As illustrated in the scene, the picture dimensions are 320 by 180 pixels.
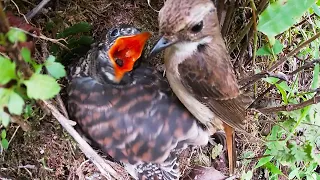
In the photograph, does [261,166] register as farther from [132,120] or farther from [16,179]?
[16,179]

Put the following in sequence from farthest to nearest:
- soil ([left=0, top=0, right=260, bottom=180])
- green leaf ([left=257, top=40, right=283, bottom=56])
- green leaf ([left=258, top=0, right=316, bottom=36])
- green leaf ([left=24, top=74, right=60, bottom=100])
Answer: green leaf ([left=257, top=40, right=283, bottom=56]) < soil ([left=0, top=0, right=260, bottom=180]) < green leaf ([left=258, top=0, right=316, bottom=36]) < green leaf ([left=24, top=74, right=60, bottom=100])

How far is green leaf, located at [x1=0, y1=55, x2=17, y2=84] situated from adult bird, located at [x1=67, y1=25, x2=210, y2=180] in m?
0.90

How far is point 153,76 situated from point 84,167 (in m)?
0.50

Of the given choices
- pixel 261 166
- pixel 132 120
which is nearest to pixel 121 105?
pixel 132 120

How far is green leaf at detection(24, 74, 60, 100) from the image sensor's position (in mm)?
1111

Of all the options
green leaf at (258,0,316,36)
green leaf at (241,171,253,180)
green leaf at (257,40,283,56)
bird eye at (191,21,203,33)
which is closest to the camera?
green leaf at (258,0,316,36)

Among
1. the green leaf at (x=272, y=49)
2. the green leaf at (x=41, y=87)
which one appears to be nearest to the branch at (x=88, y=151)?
the green leaf at (x=41, y=87)

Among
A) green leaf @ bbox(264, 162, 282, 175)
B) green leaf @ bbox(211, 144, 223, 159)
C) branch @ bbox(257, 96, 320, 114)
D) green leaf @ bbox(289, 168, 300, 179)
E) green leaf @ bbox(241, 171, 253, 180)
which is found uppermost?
branch @ bbox(257, 96, 320, 114)

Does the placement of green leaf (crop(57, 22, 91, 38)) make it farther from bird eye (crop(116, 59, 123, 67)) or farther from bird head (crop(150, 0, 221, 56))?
bird head (crop(150, 0, 221, 56))

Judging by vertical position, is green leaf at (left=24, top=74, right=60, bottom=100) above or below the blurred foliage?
above

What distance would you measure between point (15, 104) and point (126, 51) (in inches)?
40.5

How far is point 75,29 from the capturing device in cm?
207

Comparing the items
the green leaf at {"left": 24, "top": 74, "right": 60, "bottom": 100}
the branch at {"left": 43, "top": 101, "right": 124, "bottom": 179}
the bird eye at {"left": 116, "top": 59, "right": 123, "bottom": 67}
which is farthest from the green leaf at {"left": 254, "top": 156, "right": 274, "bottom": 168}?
the green leaf at {"left": 24, "top": 74, "right": 60, "bottom": 100}

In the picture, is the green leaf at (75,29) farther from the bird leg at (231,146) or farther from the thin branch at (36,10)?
the bird leg at (231,146)
